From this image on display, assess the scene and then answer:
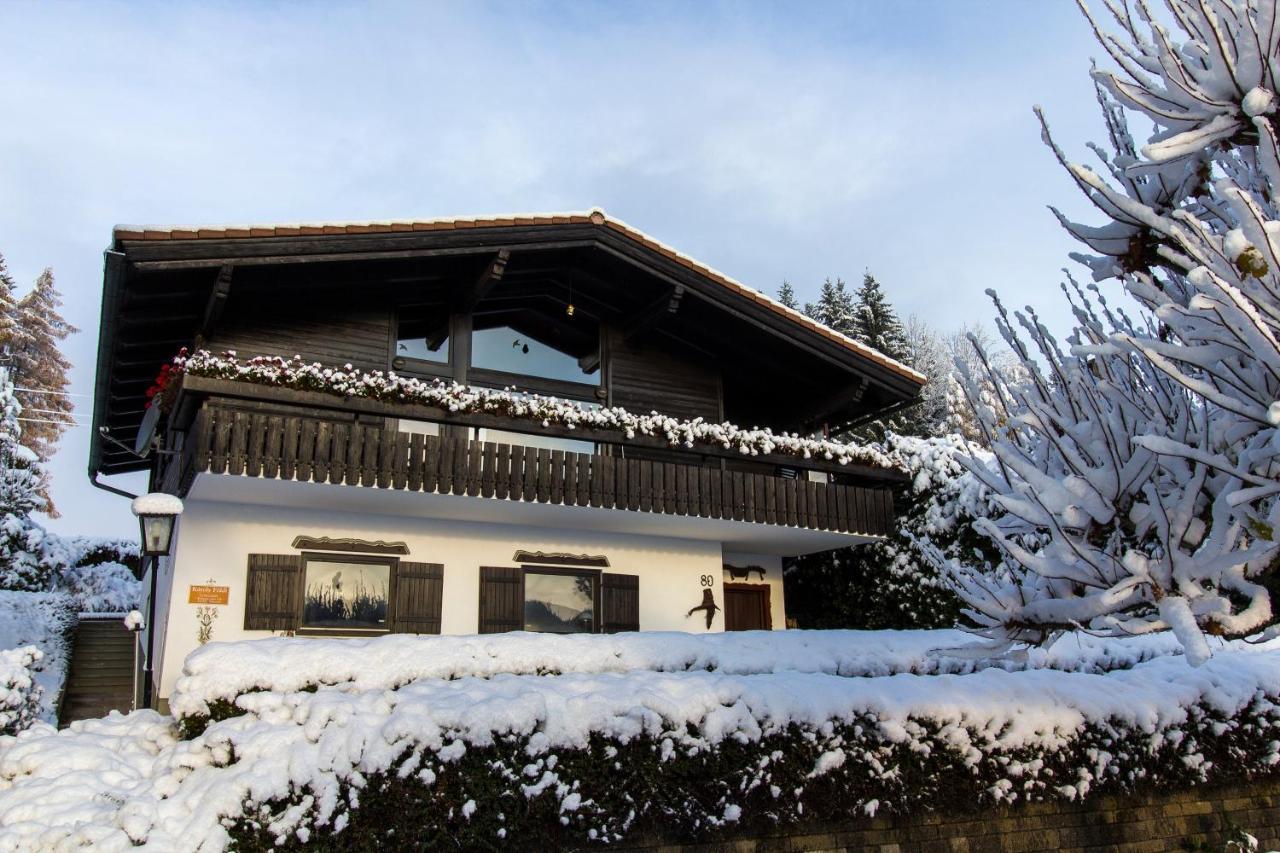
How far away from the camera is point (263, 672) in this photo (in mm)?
7270

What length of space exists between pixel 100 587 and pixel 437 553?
653 inches

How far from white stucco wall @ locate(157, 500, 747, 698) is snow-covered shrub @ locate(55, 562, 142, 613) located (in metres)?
13.9

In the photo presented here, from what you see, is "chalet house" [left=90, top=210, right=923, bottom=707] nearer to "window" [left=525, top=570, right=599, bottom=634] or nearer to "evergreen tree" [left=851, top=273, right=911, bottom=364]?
"window" [left=525, top=570, right=599, bottom=634]

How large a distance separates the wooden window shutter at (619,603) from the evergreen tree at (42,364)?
3371cm

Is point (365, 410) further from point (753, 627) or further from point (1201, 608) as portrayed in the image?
point (1201, 608)

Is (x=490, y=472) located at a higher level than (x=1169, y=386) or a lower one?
higher

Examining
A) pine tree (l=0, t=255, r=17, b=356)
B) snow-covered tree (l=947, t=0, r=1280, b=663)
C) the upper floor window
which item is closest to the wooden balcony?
the upper floor window

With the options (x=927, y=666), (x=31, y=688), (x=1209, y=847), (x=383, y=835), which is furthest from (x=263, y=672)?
(x=1209, y=847)

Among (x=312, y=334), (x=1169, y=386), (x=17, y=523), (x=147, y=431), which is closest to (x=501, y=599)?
(x=312, y=334)

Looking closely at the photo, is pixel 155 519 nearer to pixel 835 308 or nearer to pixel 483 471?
pixel 483 471

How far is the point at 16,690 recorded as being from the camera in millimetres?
9000

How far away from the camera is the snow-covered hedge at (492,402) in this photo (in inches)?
456

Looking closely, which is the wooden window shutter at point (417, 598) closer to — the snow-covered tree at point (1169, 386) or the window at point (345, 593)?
the window at point (345, 593)

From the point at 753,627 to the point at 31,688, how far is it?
35.0ft
